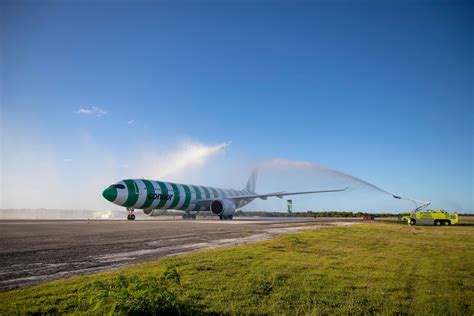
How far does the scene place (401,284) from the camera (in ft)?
18.2

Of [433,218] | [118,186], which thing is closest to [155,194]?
[118,186]

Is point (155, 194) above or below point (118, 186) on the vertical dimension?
below

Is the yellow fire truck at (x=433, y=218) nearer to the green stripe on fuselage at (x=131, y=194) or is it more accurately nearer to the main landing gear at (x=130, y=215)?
the green stripe on fuselage at (x=131, y=194)

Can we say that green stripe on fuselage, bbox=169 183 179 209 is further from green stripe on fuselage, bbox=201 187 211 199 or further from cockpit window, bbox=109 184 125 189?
cockpit window, bbox=109 184 125 189

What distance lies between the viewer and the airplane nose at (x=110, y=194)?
110ft

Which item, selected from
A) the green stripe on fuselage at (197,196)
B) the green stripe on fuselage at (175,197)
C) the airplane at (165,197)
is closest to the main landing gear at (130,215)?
the airplane at (165,197)

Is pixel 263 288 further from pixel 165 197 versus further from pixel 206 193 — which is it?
pixel 206 193

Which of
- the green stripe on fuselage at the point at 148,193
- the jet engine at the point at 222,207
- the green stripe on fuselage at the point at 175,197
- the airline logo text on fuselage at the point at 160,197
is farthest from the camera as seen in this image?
the jet engine at the point at 222,207

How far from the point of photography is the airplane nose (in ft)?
110

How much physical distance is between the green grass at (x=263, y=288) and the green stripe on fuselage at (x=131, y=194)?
30.2 meters

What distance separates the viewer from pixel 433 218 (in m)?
30.2

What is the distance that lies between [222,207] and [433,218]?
82.0 feet

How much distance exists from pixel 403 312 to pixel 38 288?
5.52 m

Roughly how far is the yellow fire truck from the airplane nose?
3127cm
